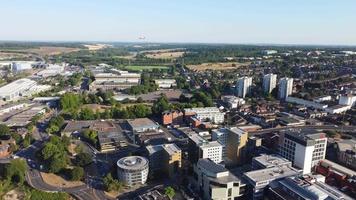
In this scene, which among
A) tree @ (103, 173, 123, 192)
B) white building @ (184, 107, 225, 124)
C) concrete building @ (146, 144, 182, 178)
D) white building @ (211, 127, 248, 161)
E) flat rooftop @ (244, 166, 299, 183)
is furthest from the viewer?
white building @ (184, 107, 225, 124)

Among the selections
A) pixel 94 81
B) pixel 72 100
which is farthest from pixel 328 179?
pixel 94 81

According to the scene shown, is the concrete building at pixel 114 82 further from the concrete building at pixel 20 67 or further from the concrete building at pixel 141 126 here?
the concrete building at pixel 20 67

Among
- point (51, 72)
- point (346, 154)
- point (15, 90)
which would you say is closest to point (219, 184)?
point (346, 154)

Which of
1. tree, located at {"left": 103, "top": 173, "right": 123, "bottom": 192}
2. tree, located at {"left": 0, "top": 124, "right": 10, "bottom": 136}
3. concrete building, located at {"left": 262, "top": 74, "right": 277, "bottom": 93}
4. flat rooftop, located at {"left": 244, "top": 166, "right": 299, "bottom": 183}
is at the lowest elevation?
tree, located at {"left": 103, "top": 173, "right": 123, "bottom": 192}

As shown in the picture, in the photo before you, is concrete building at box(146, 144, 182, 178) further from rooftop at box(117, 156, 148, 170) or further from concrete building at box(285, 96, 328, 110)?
concrete building at box(285, 96, 328, 110)

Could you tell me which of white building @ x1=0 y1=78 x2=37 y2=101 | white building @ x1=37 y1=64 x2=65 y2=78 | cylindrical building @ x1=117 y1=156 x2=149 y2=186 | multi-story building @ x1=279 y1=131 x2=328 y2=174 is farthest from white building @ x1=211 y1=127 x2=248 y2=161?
white building @ x1=37 y1=64 x2=65 y2=78

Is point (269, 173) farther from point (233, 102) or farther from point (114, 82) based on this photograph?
point (114, 82)

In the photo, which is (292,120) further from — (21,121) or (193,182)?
(21,121)
